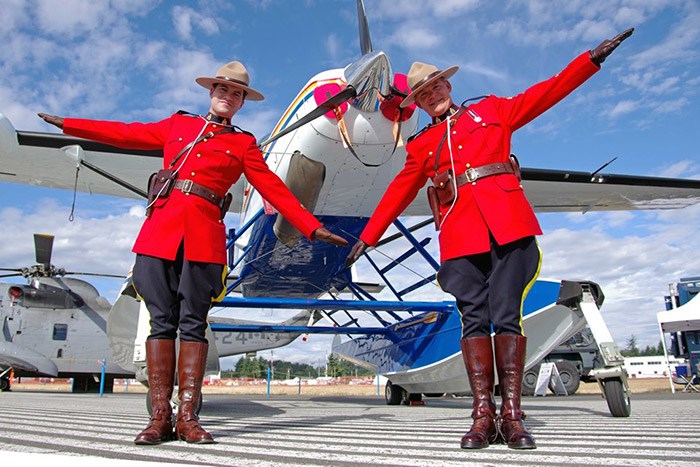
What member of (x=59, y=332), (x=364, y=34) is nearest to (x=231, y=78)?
(x=364, y=34)

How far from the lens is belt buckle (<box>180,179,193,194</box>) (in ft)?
9.40

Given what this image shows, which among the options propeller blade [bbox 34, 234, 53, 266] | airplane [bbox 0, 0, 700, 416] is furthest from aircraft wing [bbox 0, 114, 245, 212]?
propeller blade [bbox 34, 234, 53, 266]

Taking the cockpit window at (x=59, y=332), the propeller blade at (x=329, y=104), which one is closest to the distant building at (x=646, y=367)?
the cockpit window at (x=59, y=332)

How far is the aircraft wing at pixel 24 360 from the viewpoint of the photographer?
15848mm

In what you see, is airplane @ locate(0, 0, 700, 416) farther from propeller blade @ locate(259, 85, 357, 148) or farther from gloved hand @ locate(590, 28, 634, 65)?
gloved hand @ locate(590, 28, 634, 65)

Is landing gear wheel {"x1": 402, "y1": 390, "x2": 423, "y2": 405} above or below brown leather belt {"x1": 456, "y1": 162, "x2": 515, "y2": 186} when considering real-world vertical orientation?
below

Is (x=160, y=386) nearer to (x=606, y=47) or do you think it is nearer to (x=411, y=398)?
(x=606, y=47)

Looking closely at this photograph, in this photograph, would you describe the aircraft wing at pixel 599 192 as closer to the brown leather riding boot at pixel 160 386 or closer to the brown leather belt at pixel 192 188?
the brown leather belt at pixel 192 188

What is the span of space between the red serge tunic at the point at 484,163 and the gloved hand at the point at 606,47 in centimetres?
3

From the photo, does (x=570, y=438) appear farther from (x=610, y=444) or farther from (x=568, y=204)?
(x=568, y=204)

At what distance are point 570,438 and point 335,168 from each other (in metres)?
4.21

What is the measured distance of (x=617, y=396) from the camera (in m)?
3.87

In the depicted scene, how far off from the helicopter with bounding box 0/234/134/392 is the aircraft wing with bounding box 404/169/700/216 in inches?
492

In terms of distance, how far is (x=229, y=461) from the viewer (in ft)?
5.74
